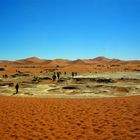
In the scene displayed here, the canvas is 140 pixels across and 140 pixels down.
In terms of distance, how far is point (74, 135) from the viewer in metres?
11.0

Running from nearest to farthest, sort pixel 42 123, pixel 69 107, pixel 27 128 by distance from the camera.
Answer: pixel 27 128 < pixel 42 123 < pixel 69 107

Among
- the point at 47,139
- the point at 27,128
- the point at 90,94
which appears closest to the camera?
the point at 47,139

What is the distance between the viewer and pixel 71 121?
13.2m

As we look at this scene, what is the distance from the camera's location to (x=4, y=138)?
1084 cm

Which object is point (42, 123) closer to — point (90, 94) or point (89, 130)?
point (89, 130)

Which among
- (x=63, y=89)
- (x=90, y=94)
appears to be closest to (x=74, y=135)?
(x=90, y=94)

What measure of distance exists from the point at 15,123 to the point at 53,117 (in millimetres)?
2213

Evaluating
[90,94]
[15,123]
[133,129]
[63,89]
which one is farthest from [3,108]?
[63,89]

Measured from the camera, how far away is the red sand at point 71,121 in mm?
10922

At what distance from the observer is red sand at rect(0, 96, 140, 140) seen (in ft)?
35.8

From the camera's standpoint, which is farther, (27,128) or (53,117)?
(53,117)

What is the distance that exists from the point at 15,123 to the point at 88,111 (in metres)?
4.52

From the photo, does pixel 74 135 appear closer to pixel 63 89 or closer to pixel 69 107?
pixel 69 107

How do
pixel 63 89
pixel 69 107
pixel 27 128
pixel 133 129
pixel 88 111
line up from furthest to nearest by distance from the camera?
pixel 63 89, pixel 69 107, pixel 88 111, pixel 27 128, pixel 133 129
